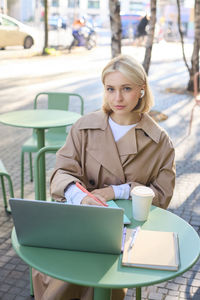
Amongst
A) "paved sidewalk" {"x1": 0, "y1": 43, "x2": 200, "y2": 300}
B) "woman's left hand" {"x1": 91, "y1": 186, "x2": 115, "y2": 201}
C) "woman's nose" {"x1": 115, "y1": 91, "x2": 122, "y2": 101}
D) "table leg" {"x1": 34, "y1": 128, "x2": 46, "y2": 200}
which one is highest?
"woman's nose" {"x1": 115, "y1": 91, "x2": 122, "y2": 101}

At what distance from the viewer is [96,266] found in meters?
1.66

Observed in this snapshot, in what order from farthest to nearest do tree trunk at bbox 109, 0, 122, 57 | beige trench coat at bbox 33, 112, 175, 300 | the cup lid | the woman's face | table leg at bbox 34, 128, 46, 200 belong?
tree trunk at bbox 109, 0, 122, 57 → table leg at bbox 34, 128, 46, 200 → beige trench coat at bbox 33, 112, 175, 300 → the woman's face → the cup lid

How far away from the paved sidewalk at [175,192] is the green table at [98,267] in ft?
4.23

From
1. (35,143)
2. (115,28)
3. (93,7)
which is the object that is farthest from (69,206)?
(93,7)

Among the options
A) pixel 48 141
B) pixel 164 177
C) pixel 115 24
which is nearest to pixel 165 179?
pixel 164 177

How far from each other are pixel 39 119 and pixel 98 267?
9.22ft

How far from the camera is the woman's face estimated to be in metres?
2.25

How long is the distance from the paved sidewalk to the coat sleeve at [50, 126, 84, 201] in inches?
41.1

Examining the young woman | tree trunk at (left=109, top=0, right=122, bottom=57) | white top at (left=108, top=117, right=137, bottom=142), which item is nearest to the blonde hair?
the young woman

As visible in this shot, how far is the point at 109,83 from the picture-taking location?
2.27 metres

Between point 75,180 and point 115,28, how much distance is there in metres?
5.60

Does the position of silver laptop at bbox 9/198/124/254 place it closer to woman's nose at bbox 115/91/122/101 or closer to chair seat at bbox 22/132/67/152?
woman's nose at bbox 115/91/122/101

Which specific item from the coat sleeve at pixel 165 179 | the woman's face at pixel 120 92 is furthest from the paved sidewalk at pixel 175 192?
the woman's face at pixel 120 92

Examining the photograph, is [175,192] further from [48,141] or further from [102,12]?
[102,12]
